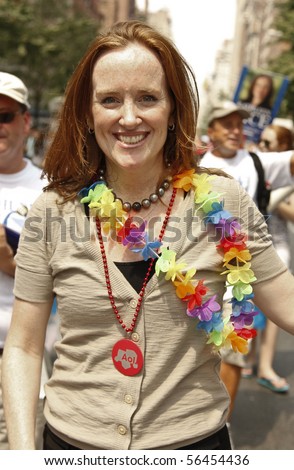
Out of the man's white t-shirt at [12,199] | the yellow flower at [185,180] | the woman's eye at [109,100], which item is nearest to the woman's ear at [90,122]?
the woman's eye at [109,100]

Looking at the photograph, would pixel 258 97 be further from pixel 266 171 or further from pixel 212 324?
pixel 212 324

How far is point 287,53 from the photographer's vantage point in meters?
27.1

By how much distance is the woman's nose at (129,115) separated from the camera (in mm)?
1810

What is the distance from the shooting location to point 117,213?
1.90m

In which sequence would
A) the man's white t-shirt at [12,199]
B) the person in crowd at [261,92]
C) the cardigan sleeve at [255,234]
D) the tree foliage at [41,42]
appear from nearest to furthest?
1. the cardigan sleeve at [255,234]
2. the man's white t-shirt at [12,199]
3. the person in crowd at [261,92]
4. the tree foliage at [41,42]

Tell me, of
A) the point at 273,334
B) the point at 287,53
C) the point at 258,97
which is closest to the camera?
the point at 273,334

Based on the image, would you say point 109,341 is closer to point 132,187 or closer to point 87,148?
point 132,187

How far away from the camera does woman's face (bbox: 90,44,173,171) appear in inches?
70.6

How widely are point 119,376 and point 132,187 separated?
0.52m

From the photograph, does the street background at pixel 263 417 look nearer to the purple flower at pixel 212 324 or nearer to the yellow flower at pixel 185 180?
the purple flower at pixel 212 324

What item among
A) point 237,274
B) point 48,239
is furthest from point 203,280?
point 48,239

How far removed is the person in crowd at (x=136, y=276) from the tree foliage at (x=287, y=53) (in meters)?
25.0

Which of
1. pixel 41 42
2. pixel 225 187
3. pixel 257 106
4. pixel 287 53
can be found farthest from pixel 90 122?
pixel 287 53

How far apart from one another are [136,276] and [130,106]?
1.45 ft
